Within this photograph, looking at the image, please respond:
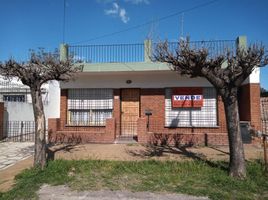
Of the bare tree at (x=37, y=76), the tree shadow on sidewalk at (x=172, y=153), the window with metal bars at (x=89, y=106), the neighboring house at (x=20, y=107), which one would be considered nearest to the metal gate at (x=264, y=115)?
the tree shadow on sidewalk at (x=172, y=153)

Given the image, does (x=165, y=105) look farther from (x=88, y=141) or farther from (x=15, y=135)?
(x=15, y=135)

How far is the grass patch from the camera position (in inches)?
227

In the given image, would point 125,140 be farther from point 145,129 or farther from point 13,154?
point 13,154

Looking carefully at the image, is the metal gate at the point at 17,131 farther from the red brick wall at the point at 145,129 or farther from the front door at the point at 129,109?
the front door at the point at 129,109

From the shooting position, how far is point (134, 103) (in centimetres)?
1399

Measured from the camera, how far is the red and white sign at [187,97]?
531 inches

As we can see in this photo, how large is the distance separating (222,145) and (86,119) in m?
6.76

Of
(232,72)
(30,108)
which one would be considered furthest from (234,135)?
(30,108)

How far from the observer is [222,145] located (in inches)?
454

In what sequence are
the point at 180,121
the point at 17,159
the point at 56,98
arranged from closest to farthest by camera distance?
the point at 17,159 → the point at 180,121 → the point at 56,98

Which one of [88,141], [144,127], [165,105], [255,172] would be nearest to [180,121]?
[165,105]

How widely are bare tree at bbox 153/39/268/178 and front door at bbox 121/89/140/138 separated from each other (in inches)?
282

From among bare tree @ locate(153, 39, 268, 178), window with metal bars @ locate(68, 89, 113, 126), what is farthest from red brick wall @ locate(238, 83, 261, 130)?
window with metal bars @ locate(68, 89, 113, 126)

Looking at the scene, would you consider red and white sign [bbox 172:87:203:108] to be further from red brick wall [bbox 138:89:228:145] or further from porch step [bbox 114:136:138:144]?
porch step [bbox 114:136:138:144]
